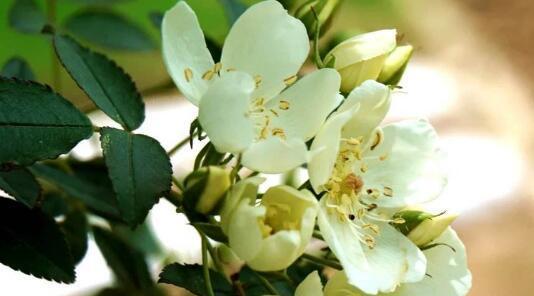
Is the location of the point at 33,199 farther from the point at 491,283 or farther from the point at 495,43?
the point at 495,43

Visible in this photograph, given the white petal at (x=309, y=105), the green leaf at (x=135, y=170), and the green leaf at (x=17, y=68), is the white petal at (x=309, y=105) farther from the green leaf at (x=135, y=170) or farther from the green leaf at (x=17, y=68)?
the green leaf at (x=17, y=68)

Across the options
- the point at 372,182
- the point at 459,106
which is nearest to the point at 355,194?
the point at 372,182

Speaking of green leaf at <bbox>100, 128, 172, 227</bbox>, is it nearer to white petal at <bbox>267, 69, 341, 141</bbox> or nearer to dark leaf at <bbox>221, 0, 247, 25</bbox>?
white petal at <bbox>267, 69, 341, 141</bbox>

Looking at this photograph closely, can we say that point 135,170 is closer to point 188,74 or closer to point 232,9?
point 188,74

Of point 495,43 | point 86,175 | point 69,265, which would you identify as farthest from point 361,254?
point 495,43

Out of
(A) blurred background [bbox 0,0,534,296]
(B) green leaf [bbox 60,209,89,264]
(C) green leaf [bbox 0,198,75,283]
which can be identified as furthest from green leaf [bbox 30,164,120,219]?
(A) blurred background [bbox 0,0,534,296]
